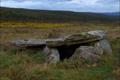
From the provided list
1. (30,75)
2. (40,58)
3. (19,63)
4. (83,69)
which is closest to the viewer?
(30,75)

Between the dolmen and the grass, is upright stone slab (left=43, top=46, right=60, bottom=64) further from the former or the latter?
the grass

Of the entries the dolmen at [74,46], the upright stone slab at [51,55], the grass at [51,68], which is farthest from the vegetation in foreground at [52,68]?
the dolmen at [74,46]

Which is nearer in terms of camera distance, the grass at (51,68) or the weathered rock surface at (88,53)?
the grass at (51,68)

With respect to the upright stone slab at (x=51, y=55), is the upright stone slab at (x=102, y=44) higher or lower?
higher

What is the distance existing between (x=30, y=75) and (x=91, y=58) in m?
4.01

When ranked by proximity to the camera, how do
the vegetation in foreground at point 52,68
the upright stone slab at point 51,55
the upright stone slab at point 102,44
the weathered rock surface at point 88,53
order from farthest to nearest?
the upright stone slab at point 102,44 < the upright stone slab at point 51,55 < the weathered rock surface at point 88,53 < the vegetation in foreground at point 52,68

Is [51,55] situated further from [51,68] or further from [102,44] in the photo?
[102,44]

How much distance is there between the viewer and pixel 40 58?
15.6 m

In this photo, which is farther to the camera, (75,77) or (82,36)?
(82,36)

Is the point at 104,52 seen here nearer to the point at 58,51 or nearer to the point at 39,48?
the point at 58,51

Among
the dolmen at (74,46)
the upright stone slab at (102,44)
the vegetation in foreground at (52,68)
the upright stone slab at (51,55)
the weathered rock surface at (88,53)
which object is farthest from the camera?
the upright stone slab at (102,44)

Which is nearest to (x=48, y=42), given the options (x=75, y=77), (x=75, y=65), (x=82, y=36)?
(x=82, y=36)

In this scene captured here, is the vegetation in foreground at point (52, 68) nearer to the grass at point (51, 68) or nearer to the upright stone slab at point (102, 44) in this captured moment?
the grass at point (51, 68)

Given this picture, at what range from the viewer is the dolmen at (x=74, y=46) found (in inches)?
605
